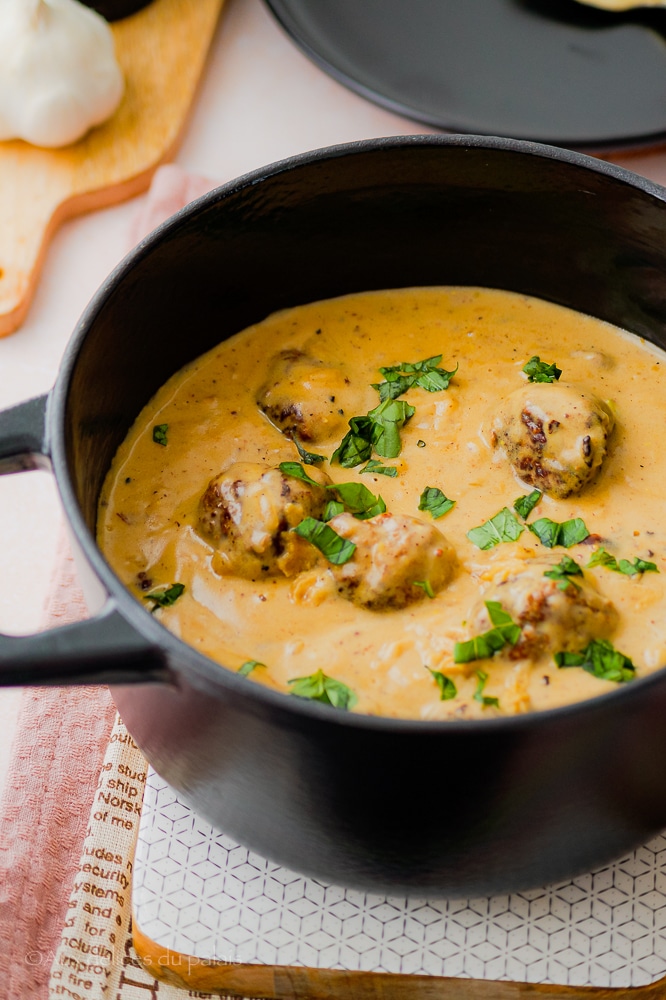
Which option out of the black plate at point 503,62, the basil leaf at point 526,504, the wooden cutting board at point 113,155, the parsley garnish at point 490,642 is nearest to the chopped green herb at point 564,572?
the parsley garnish at point 490,642

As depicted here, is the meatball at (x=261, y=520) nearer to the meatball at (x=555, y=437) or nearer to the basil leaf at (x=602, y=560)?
the meatball at (x=555, y=437)

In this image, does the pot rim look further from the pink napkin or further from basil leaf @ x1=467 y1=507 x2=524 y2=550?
the pink napkin

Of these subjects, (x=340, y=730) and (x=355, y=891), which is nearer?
(x=340, y=730)

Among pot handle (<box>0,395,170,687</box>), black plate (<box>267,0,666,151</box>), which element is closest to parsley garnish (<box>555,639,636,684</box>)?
pot handle (<box>0,395,170,687</box>)

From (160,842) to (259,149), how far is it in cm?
243

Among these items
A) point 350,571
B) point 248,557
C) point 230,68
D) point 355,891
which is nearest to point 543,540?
point 350,571

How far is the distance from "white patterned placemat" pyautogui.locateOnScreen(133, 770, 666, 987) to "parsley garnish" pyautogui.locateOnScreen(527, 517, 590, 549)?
0.58 metres

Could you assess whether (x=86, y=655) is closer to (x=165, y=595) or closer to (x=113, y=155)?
(x=165, y=595)

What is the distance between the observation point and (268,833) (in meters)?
1.89

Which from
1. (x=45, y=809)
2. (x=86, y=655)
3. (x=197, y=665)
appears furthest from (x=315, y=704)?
(x=45, y=809)

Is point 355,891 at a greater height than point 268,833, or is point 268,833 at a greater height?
point 268,833

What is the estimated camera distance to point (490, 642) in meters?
2.02

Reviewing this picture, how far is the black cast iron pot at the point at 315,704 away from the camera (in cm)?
160

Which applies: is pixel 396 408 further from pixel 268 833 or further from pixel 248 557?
pixel 268 833
